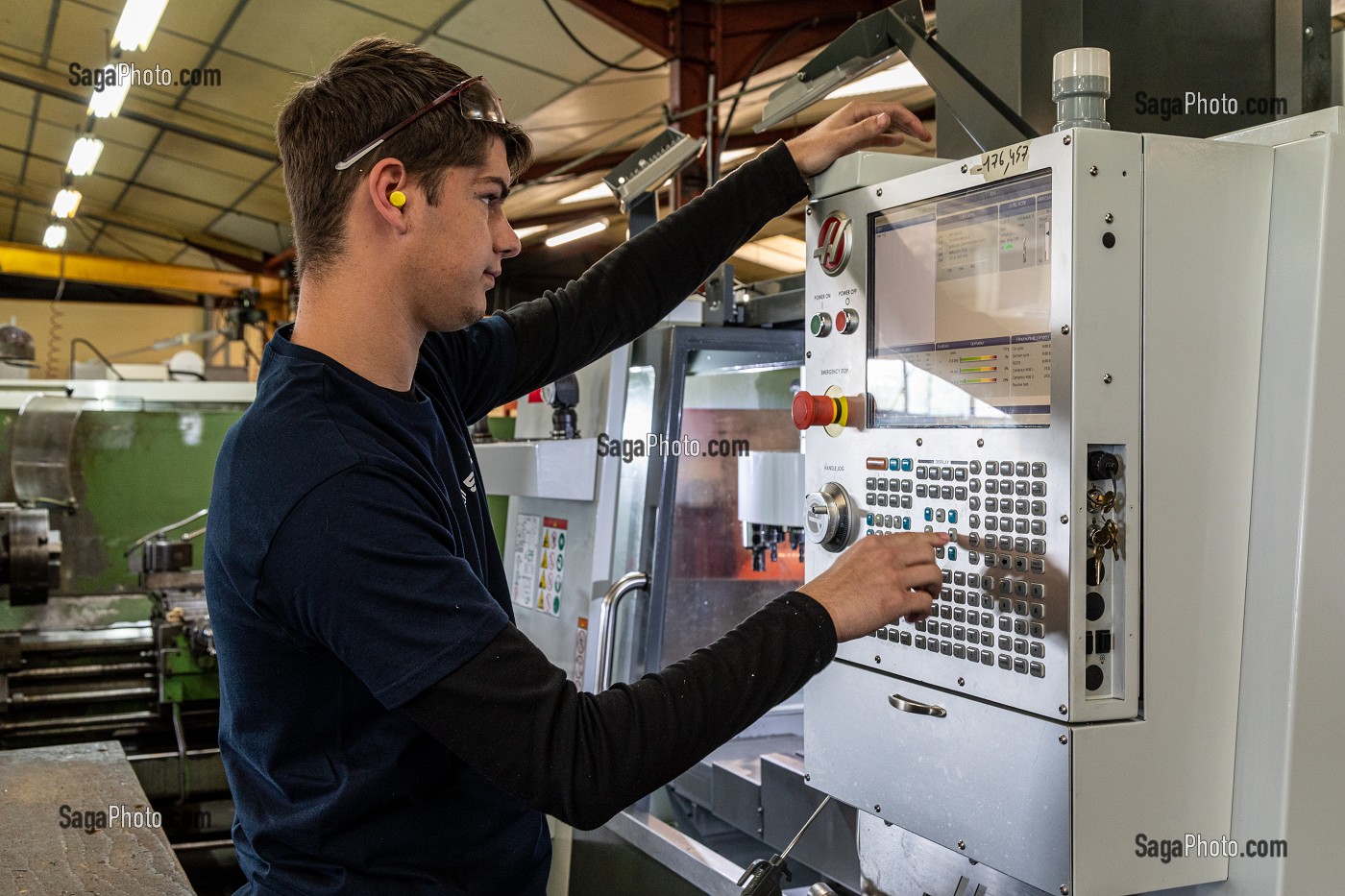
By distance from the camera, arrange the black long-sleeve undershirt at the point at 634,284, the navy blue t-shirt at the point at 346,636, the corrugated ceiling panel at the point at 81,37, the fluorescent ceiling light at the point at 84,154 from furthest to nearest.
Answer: the fluorescent ceiling light at the point at 84,154, the corrugated ceiling panel at the point at 81,37, the black long-sleeve undershirt at the point at 634,284, the navy blue t-shirt at the point at 346,636

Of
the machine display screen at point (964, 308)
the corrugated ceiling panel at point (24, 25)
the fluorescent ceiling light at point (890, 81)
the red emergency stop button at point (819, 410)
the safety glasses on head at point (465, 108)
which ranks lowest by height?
the red emergency stop button at point (819, 410)

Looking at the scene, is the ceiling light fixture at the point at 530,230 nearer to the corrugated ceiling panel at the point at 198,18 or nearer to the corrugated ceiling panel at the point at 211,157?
the corrugated ceiling panel at the point at 211,157

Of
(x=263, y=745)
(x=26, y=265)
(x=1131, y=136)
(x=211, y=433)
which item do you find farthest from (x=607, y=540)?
(x=26, y=265)

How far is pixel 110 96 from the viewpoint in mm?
6344

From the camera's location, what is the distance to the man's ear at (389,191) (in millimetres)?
1055

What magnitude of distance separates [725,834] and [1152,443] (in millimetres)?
1703

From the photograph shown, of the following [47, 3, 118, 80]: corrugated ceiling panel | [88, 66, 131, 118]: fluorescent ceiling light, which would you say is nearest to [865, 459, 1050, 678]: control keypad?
[88, 66, 131, 118]: fluorescent ceiling light

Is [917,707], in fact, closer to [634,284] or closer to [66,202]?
[634,284]

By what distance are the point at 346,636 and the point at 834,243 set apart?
0.72m

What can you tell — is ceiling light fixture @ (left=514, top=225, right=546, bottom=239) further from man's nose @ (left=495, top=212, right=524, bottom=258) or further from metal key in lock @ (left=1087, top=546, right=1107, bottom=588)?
metal key in lock @ (left=1087, top=546, right=1107, bottom=588)

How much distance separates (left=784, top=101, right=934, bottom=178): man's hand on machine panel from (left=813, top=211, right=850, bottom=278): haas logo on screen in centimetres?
9

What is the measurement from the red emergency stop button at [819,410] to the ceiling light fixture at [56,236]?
11811 mm

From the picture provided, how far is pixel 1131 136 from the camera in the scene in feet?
3.37

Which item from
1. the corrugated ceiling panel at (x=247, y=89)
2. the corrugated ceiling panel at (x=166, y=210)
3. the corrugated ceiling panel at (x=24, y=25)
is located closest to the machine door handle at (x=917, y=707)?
the corrugated ceiling panel at (x=247, y=89)
